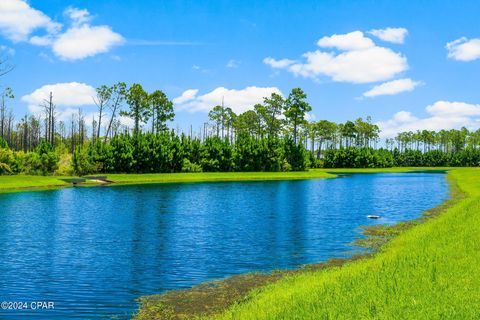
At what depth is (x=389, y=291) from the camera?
12.8 meters

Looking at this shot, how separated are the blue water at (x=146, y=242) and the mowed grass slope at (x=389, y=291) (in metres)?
4.09

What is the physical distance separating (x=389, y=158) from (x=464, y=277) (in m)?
168

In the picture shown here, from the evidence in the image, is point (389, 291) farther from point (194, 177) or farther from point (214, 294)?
point (194, 177)

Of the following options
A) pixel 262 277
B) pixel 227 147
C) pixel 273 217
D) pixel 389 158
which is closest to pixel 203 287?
pixel 262 277

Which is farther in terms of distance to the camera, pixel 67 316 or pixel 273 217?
pixel 273 217

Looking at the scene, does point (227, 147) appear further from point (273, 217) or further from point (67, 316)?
point (67, 316)

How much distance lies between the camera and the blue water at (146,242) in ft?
55.4

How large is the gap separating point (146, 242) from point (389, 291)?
1613cm

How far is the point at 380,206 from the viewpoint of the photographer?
145 feet

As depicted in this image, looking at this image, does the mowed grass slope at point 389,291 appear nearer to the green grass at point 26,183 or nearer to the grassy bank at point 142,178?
the green grass at point 26,183

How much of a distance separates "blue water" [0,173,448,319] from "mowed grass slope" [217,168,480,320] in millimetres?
4093

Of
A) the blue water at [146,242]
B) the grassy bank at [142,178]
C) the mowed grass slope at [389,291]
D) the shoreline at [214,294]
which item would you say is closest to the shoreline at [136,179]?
the grassy bank at [142,178]

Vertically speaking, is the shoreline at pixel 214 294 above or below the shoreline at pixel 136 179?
below

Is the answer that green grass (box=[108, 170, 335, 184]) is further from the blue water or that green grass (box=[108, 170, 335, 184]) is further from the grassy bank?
the blue water
